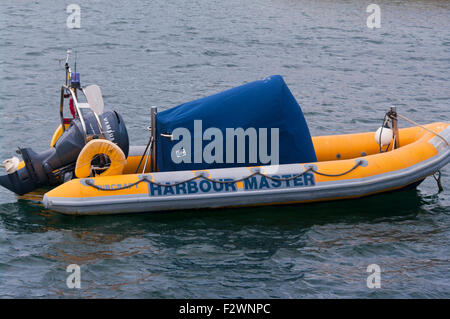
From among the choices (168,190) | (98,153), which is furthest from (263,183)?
(98,153)

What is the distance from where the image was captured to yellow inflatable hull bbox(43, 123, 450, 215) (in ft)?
30.6

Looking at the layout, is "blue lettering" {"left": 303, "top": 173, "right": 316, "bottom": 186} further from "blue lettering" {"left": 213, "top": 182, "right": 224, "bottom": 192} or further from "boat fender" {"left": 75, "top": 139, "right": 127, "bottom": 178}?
"boat fender" {"left": 75, "top": 139, "right": 127, "bottom": 178}

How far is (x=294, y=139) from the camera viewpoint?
9.95 meters

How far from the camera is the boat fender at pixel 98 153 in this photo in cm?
930

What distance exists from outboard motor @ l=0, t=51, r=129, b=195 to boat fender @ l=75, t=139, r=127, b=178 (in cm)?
25

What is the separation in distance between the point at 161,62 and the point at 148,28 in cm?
383

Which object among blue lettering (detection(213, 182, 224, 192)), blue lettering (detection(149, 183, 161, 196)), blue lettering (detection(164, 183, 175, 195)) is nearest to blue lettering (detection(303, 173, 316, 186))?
blue lettering (detection(213, 182, 224, 192))

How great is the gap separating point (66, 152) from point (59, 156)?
0.40 feet

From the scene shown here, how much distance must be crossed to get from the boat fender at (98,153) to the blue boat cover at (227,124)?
1.98 ft

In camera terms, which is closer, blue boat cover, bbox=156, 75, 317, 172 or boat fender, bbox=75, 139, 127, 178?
boat fender, bbox=75, 139, 127, 178

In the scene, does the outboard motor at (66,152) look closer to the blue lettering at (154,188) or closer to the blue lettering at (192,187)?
the blue lettering at (154,188)

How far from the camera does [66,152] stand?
31.5ft

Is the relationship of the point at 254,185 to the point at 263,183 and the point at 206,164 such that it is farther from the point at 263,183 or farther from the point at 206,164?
the point at 206,164

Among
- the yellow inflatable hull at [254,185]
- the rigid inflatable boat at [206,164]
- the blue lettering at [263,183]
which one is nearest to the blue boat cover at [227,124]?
the rigid inflatable boat at [206,164]
